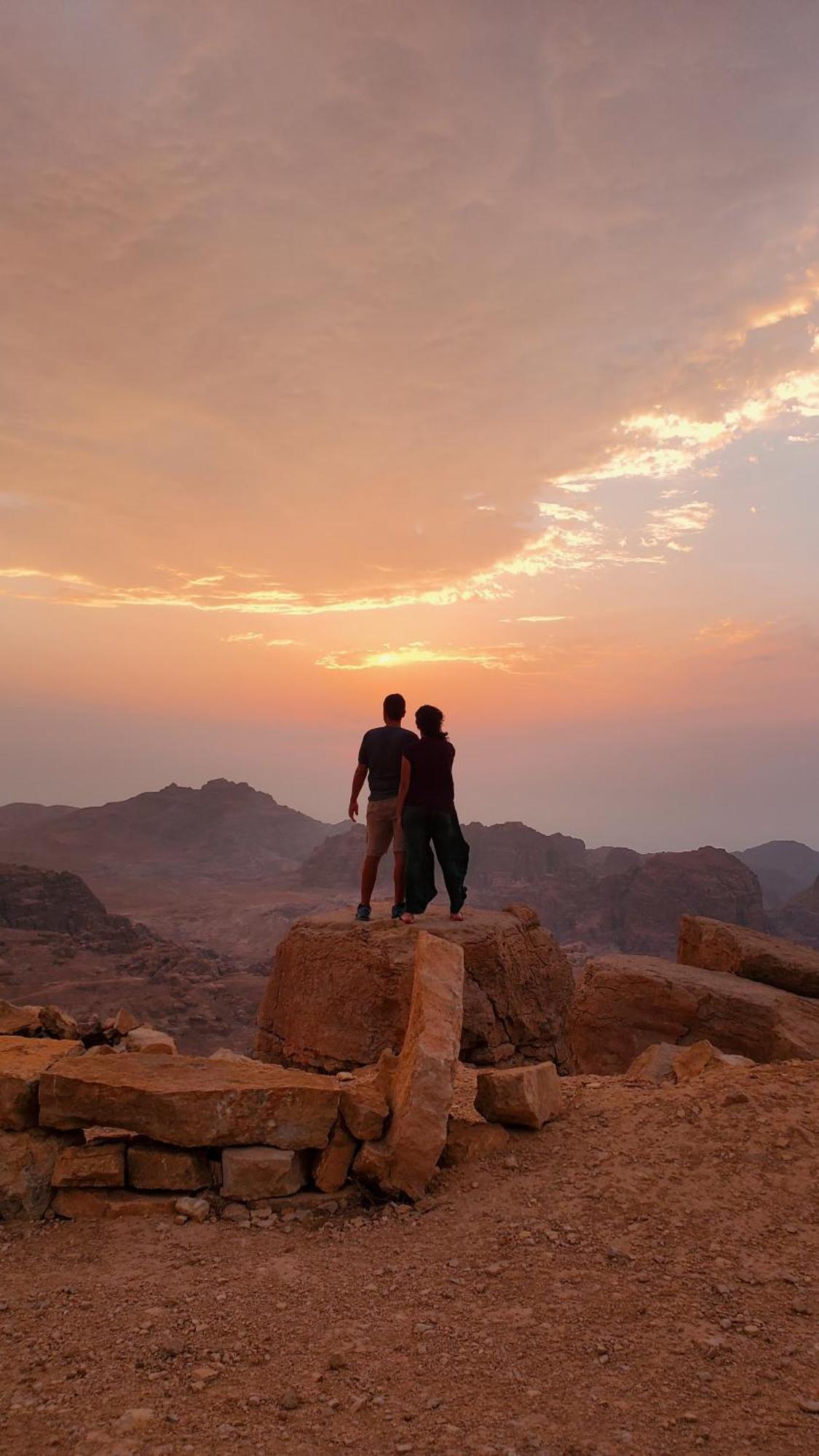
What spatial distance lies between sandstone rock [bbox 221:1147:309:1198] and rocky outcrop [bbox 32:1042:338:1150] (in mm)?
64

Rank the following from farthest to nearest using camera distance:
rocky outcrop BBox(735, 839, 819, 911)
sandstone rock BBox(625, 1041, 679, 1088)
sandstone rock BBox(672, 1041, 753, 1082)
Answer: rocky outcrop BBox(735, 839, 819, 911) → sandstone rock BBox(625, 1041, 679, 1088) → sandstone rock BBox(672, 1041, 753, 1082)

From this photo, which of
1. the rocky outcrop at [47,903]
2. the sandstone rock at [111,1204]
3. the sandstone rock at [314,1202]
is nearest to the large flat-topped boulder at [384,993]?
the sandstone rock at [314,1202]

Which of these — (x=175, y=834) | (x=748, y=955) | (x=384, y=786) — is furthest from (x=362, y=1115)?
(x=175, y=834)

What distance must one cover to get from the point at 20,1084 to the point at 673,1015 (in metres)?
4.78

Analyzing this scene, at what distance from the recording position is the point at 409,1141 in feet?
12.7

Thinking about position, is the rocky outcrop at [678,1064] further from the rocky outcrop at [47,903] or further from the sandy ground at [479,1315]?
the rocky outcrop at [47,903]

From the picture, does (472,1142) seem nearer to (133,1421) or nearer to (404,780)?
(133,1421)

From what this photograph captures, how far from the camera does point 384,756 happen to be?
6.79m

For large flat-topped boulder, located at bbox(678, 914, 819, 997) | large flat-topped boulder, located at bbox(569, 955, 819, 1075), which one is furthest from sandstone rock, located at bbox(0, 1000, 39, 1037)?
large flat-topped boulder, located at bbox(678, 914, 819, 997)

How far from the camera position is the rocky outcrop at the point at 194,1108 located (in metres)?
3.86

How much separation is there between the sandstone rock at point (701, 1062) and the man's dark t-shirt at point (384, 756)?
2.90 metres

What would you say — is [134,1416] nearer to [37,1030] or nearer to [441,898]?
[37,1030]

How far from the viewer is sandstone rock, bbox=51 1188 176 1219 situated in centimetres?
380

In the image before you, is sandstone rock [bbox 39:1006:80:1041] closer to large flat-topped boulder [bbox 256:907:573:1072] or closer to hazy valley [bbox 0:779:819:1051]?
large flat-topped boulder [bbox 256:907:573:1072]
